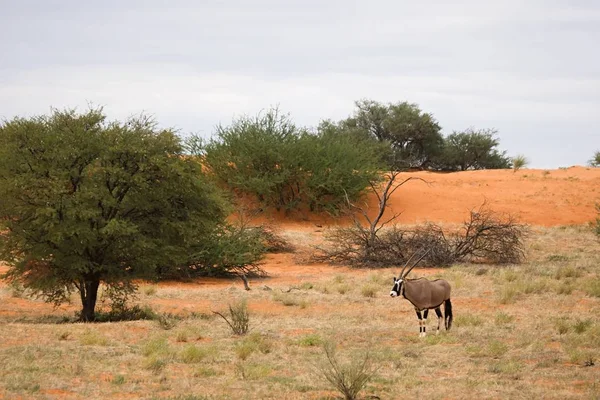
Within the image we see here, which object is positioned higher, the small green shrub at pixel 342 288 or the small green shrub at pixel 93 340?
the small green shrub at pixel 342 288

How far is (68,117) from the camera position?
19.3 metres

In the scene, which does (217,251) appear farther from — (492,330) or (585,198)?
(585,198)

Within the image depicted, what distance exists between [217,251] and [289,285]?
126 inches

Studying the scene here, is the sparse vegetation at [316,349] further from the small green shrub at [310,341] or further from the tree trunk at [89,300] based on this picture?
the tree trunk at [89,300]

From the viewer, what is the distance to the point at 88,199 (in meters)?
18.5

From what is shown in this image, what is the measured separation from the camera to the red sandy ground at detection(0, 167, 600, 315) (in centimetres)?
4553

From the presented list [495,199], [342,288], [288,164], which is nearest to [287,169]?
[288,164]

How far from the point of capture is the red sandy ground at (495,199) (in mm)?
45531

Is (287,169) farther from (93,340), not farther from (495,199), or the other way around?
(93,340)

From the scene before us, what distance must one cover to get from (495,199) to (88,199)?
34.8m

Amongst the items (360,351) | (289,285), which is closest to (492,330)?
(360,351)

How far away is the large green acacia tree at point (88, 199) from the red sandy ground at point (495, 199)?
66.0 feet

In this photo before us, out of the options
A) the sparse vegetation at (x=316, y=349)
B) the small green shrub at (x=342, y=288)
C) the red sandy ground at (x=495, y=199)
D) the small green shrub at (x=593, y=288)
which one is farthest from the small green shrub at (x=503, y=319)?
the red sandy ground at (x=495, y=199)

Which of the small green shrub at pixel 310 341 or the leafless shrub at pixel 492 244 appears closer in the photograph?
the small green shrub at pixel 310 341
